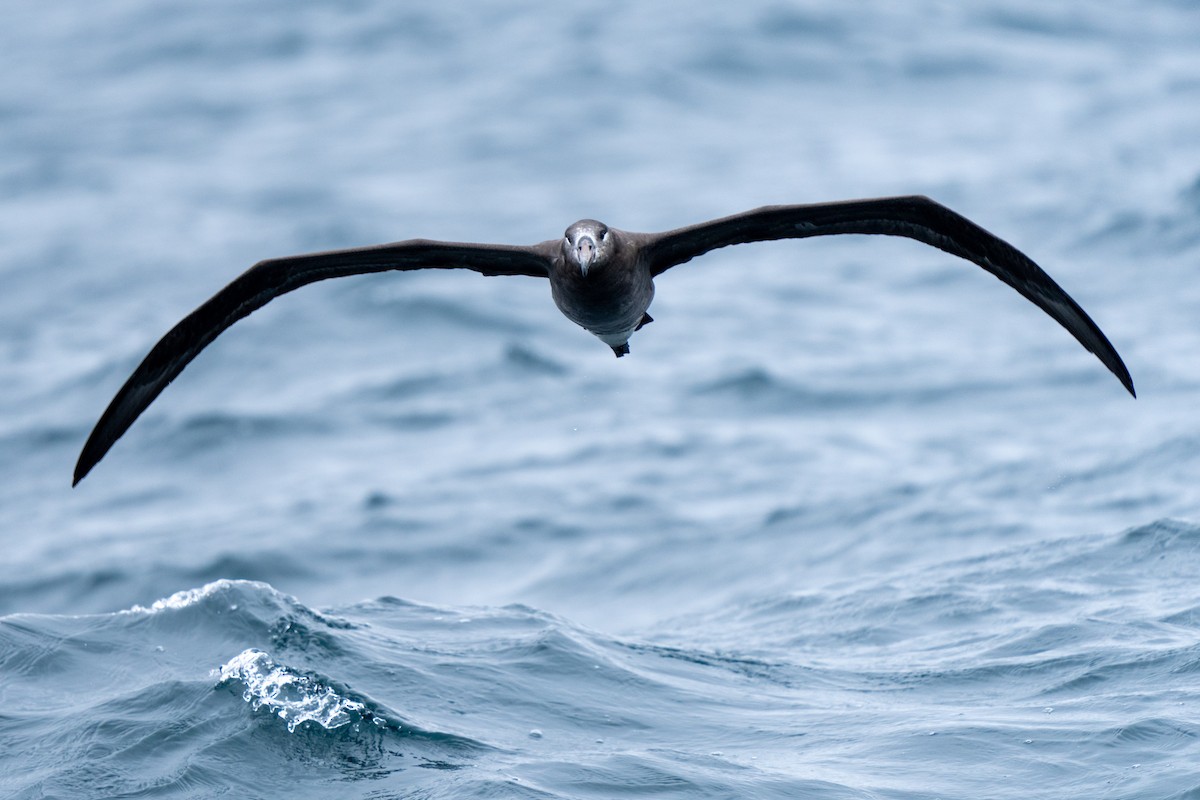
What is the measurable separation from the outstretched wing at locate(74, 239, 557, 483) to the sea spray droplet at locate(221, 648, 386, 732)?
6.78 ft

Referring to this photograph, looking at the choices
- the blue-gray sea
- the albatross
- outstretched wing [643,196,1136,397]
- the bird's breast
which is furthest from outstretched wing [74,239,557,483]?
the blue-gray sea

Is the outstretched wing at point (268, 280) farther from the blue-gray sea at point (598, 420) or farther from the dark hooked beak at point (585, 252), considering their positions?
the blue-gray sea at point (598, 420)

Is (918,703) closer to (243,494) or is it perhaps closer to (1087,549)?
(1087,549)

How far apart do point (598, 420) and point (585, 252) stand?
1425 cm

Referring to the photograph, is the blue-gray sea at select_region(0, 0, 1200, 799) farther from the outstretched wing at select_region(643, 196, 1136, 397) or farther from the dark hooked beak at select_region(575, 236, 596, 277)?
the dark hooked beak at select_region(575, 236, 596, 277)

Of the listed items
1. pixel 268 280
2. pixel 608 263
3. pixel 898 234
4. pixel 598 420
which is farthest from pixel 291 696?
pixel 598 420

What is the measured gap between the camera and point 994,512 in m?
20.3

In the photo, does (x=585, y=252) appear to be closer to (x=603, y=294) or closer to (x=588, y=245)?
(x=588, y=245)

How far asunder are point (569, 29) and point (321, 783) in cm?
3179

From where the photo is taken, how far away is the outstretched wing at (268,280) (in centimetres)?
1209

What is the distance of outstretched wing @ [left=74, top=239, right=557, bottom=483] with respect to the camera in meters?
12.1

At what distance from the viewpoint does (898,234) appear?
39.7ft

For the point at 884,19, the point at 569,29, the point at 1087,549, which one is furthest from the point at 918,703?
the point at 569,29

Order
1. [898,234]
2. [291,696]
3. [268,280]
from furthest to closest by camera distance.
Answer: [291,696] < [268,280] < [898,234]
